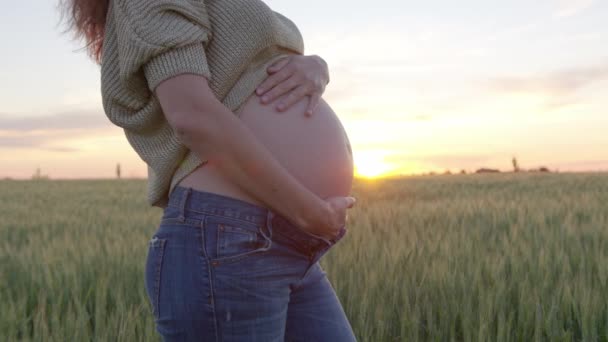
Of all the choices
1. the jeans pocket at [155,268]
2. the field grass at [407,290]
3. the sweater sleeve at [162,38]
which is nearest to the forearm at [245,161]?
the sweater sleeve at [162,38]

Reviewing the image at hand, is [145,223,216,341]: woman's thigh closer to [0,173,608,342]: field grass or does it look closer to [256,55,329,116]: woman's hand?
[256,55,329,116]: woman's hand

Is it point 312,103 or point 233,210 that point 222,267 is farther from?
point 312,103

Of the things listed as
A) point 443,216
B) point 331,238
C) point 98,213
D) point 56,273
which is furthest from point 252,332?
point 98,213

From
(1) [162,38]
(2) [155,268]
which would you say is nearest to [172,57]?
(1) [162,38]

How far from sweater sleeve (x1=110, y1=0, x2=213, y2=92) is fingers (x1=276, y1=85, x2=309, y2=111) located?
183mm

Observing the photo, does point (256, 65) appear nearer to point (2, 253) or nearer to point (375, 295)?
point (375, 295)

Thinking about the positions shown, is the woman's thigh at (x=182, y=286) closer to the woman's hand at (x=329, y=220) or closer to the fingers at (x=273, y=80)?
the woman's hand at (x=329, y=220)

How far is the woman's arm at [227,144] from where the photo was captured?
3.50 feet

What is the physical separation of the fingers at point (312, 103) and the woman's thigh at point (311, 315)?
1.21ft

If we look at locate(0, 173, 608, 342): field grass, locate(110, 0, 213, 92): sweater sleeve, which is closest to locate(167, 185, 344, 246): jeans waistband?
locate(110, 0, 213, 92): sweater sleeve

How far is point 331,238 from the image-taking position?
4.05 ft

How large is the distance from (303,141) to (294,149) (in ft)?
0.12

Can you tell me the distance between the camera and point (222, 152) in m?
1.08

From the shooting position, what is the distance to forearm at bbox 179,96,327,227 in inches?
42.1
